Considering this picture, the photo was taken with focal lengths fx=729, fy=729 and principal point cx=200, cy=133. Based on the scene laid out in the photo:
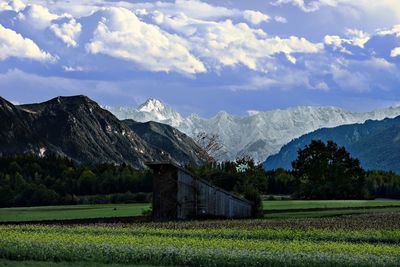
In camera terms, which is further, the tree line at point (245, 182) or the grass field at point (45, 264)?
the tree line at point (245, 182)

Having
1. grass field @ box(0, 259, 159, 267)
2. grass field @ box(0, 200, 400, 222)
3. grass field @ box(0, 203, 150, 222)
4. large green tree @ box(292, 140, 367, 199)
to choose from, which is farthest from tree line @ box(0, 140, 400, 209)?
grass field @ box(0, 259, 159, 267)

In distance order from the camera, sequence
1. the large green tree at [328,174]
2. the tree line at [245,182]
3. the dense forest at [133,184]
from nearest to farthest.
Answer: the large green tree at [328,174] < the tree line at [245,182] < the dense forest at [133,184]

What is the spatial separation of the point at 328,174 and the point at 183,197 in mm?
73175

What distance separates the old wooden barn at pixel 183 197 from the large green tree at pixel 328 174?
65.1 metres

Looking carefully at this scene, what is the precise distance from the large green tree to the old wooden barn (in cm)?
6508

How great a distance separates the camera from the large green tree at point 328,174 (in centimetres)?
14275

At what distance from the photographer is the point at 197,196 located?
79500mm

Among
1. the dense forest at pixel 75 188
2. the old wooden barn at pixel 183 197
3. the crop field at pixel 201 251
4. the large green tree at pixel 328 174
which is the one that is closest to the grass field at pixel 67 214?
the old wooden barn at pixel 183 197

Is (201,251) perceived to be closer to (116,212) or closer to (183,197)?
(183,197)

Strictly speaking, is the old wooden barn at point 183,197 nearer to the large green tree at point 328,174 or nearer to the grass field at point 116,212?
the grass field at point 116,212

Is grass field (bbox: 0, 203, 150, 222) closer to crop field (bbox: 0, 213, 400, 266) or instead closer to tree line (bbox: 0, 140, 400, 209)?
tree line (bbox: 0, 140, 400, 209)

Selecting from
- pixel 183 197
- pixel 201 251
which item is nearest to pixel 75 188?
pixel 183 197

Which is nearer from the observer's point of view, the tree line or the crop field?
the crop field

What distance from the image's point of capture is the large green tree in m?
143
